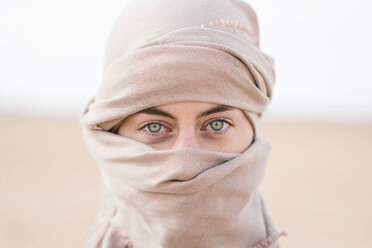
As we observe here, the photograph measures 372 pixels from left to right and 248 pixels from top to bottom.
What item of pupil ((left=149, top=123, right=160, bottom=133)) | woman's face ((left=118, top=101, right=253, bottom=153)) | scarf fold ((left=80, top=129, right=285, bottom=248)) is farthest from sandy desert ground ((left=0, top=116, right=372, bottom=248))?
pupil ((left=149, top=123, right=160, bottom=133))

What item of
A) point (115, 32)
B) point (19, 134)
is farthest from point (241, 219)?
point (19, 134)

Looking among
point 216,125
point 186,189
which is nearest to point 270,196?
point 216,125

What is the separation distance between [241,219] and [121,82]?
0.80m

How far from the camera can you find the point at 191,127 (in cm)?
154

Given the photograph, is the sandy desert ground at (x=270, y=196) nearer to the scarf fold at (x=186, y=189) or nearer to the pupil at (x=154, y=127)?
the scarf fold at (x=186, y=189)

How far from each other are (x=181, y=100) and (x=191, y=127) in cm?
13

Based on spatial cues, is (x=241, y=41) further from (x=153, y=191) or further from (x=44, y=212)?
(x=44, y=212)

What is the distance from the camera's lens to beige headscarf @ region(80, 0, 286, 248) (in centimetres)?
150

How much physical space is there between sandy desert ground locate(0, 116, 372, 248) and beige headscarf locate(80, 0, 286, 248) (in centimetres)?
351

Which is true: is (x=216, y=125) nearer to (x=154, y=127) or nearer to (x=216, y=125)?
Result: (x=216, y=125)

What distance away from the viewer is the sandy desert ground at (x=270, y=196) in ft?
16.7

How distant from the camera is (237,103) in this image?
5.17 feet

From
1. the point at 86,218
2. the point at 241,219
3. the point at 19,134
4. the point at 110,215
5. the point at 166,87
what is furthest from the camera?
the point at 19,134

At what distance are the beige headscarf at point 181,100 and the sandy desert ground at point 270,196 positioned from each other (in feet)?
11.5
